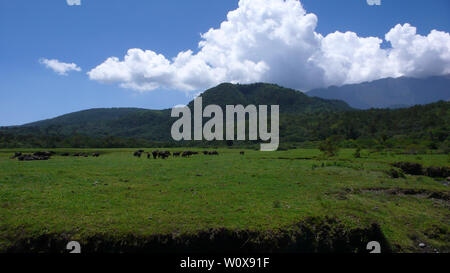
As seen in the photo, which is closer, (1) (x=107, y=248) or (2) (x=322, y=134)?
(1) (x=107, y=248)

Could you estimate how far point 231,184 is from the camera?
14.0m

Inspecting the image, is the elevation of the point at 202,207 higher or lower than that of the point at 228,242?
higher

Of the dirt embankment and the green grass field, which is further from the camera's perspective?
the green grass field

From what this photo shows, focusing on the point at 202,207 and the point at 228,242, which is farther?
the point at 202,207

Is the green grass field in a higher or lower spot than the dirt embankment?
higher

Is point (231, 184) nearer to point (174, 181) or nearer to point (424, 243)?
point (174, 181)

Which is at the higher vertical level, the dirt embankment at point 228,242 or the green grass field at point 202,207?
the green grass field at point 202,207

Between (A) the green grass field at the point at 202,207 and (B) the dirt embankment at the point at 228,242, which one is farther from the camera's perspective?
(A) the green grass field at the point at 202,207
